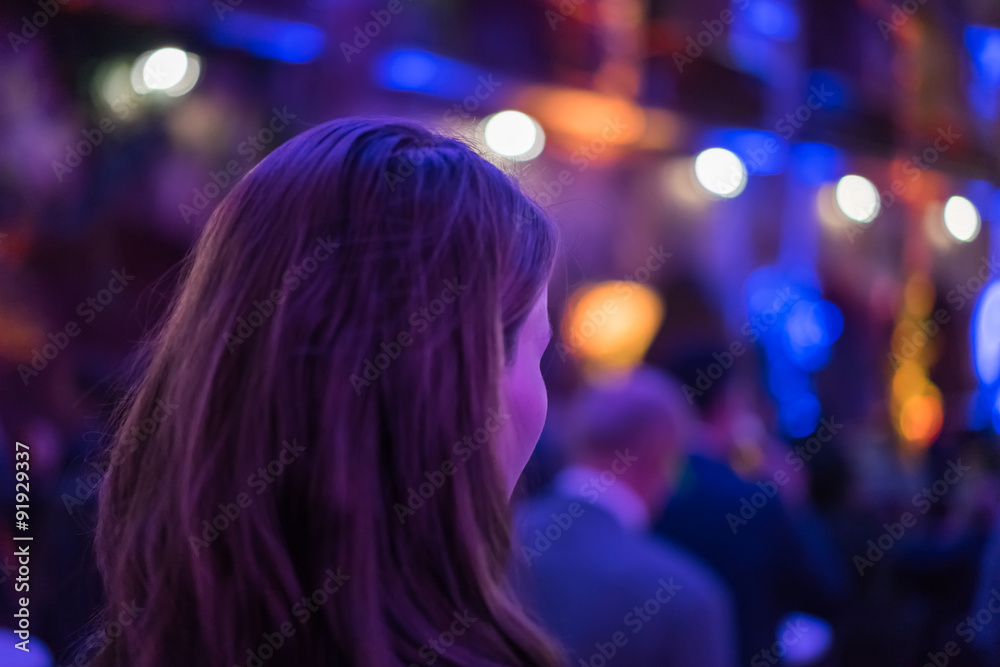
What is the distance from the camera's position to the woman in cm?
77

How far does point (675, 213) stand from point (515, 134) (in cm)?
211

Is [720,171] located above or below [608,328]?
above

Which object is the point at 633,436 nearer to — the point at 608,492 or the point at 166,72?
the point at 608,492

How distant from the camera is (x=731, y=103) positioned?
716 centimetres

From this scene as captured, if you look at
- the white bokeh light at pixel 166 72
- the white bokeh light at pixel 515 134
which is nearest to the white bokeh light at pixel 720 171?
the white bokeh light at pixel 515 134

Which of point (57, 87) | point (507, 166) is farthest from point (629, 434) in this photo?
point (57, 87)

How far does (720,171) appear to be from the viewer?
7.68 metres

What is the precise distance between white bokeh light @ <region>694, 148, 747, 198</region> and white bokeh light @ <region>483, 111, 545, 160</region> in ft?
6.25

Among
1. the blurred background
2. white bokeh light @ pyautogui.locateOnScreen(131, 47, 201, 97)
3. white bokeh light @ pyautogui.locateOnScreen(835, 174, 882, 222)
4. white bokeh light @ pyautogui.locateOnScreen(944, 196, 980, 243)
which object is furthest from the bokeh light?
white bokeh light @ pyautogui.locateOnScreen(131, 47, 201, 97)

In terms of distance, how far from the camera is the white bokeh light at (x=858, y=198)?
734cm

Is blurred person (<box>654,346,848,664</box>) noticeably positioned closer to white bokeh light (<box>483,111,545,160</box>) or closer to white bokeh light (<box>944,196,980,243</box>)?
white bokeh light (<box>944,196,980,243</box>)

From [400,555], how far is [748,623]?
7.64ft

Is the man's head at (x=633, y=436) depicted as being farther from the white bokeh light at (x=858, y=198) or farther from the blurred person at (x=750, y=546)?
the white bokeh light at (x=858, y=198)

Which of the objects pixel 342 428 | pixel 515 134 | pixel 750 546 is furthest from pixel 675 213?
pixel 342 428
